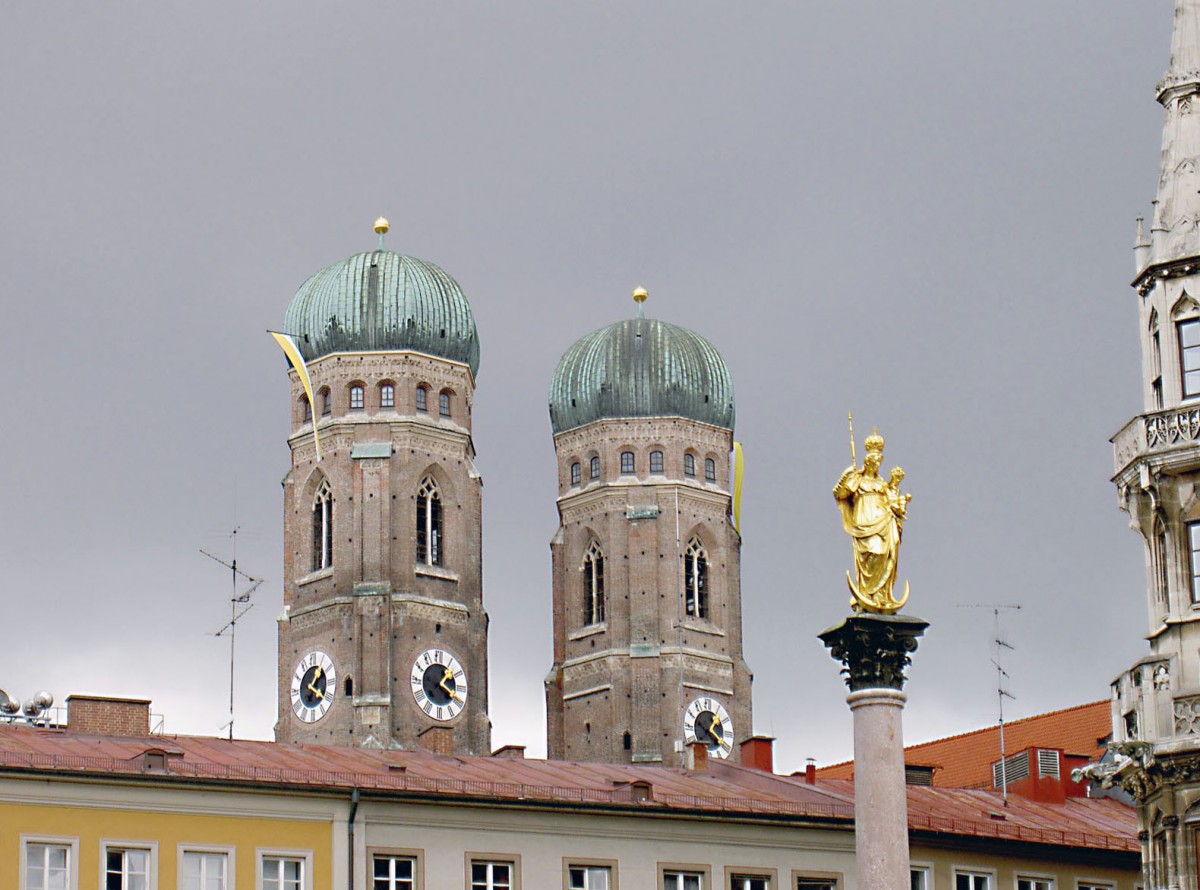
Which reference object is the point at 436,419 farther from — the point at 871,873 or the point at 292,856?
the point at 871,873

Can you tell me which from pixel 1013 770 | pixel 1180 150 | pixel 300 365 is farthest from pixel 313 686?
pixel 1180 150

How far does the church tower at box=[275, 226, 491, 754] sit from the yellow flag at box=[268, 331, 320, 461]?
243 millimetres

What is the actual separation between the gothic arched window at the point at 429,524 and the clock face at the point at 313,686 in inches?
245

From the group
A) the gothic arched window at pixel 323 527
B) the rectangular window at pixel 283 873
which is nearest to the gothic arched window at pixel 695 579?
the gothic arched window at pixel 323 527

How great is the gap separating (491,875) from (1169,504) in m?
15.6

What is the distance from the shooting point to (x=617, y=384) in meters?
157

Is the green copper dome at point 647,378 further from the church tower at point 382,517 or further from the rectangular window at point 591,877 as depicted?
the rectangular window at point 591,877

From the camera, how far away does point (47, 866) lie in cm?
6425

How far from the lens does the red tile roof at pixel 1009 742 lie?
303 ft

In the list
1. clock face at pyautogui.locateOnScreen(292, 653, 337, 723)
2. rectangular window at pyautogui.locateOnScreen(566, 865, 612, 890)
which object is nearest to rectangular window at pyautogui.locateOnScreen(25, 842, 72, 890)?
rectangular window at pyautogui.locateOnScreen(566, 865, 612, 890)

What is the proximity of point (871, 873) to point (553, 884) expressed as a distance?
61.0 feet

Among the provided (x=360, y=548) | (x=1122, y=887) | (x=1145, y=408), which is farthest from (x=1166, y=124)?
(x=360, y=548)

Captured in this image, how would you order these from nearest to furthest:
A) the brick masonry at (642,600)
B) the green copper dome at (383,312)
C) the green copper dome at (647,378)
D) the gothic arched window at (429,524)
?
the gothic arched window at (429,524) < the green copper dome at (383,312) < the brick masonry at (642,600) < the green copper dome at (647,378)

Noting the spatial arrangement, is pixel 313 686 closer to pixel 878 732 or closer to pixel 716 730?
pixel 716 730
